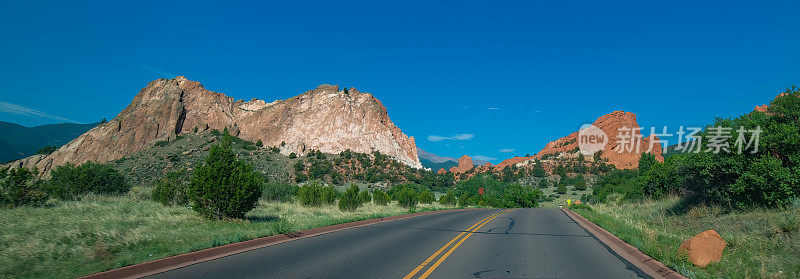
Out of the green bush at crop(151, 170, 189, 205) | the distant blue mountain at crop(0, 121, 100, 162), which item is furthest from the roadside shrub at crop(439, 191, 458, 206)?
the distant blue mountain at crop(0, 121, 100, 162)

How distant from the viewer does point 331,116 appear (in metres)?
109

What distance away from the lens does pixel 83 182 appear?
2219 cm

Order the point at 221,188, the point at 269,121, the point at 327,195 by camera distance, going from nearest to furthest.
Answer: the point at 221,188, the point at 327,195, the point at 269,121

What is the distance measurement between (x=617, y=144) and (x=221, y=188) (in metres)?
120

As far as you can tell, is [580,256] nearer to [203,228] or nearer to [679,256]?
[679,256]

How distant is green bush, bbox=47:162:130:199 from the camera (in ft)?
67.7

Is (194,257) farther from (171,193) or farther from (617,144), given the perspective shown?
(617,144)

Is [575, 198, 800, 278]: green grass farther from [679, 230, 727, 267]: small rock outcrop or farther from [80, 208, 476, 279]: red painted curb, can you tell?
[80, 208, 476, 279]: red painted curb

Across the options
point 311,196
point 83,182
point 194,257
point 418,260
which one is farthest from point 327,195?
point 418,260

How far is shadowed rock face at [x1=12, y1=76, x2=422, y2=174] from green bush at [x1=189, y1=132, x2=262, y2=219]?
8660 cm

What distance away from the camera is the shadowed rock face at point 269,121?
299 feet

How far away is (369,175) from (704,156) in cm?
7225

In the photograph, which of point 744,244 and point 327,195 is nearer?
point 744,244

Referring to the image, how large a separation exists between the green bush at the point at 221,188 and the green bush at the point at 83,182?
12.1 meters
